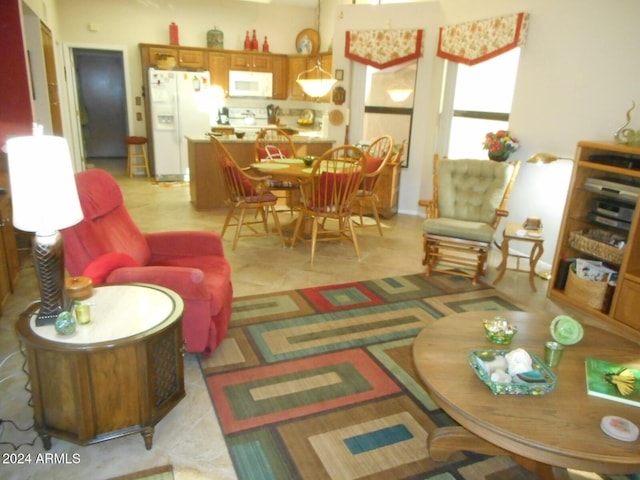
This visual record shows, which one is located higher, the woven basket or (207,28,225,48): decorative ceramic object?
(207,28,225,48): decorative ceramic object

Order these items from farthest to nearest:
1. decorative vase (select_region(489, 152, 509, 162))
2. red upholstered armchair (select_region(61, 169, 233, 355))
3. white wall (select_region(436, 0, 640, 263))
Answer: decorative vase (select_region(489, 152, 509, 162)) → white wall (select_region(436, 0, 640, 263)) → red upholstered armchair (select_region(61, 169, 233, 355))

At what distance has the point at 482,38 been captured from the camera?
4.65m

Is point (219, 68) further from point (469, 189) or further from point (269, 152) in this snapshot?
point (469, 189)

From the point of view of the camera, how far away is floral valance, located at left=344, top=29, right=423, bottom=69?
5.36m

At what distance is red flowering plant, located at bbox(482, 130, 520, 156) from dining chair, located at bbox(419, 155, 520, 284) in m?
0.40

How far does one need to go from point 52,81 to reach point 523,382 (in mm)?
6240

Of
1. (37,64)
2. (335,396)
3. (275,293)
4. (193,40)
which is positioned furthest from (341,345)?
(193,40)

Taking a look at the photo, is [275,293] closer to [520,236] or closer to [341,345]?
[341,345]

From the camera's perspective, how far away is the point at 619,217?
3.18 metres

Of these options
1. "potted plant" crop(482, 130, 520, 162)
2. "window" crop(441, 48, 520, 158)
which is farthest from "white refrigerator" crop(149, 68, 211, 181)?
"potted plant" crop(482, 130, 520, 162)

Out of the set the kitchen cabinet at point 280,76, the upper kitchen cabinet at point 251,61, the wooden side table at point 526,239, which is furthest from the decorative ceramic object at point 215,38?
the wooden side table at point 526,239

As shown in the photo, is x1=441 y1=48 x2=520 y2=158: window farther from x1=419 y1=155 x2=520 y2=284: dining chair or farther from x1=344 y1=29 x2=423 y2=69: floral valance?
x1=419 y1=155 x2=520 y2=284: dining chair

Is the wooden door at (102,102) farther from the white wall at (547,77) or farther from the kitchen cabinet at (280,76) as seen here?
the kitchen cabinet at (280,76)

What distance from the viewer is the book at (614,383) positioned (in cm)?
161
